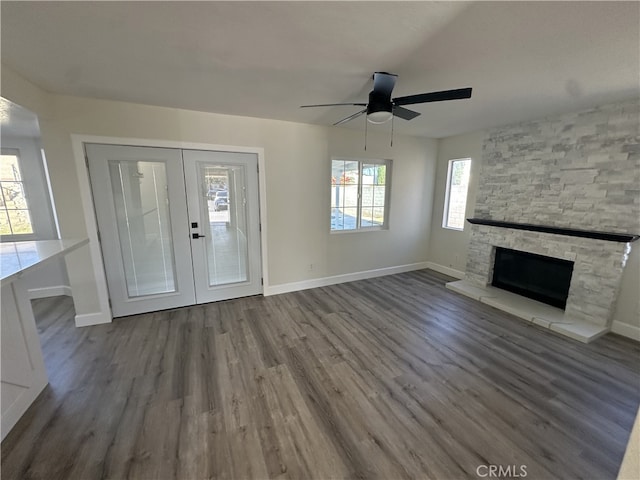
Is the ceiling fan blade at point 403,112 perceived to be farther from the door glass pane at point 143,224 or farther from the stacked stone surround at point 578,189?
the door glass pane at point 143,224

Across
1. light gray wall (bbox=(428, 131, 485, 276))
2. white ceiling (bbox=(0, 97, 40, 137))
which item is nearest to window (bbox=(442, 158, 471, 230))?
light gray wall (bbox=(428, 131, 485, 276))

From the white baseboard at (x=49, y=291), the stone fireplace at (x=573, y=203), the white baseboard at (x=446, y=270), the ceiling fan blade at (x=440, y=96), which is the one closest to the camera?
the ceiling fan blade at (x=440, y=96)

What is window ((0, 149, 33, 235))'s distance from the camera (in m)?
3.51

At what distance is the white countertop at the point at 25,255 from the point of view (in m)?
1.50

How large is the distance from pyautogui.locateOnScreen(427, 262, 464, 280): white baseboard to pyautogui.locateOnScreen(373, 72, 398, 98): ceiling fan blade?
3.71m

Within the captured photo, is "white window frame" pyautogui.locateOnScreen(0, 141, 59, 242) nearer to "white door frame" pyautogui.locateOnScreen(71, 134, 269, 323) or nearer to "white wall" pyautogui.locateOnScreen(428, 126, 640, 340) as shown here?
"white door frame" pyautogui.locateOnScreen(71, 134, 269, 323)

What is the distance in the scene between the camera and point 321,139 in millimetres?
3896

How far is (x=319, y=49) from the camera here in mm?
1782

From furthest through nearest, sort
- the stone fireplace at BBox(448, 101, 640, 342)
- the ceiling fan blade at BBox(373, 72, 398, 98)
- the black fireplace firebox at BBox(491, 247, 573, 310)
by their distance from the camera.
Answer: the black fireplace firebox at BBox(491, 247, 573, 310) → the stone fireplace at BBox(448, 101, 640, 342) → the ceiling fan blade at BBox(373, 72, 398, 98)

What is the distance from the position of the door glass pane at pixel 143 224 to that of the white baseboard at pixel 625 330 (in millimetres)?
5450

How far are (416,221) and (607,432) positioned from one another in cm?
371

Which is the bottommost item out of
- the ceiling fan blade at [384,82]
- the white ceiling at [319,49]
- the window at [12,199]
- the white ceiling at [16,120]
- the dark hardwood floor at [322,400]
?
the dark hardwood floor at [322,400]

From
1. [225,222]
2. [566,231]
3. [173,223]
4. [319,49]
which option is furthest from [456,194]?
[173,223]

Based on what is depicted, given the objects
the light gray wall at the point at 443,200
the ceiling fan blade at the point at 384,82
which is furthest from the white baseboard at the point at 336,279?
the ceiling fan blade at the point at 384,82
